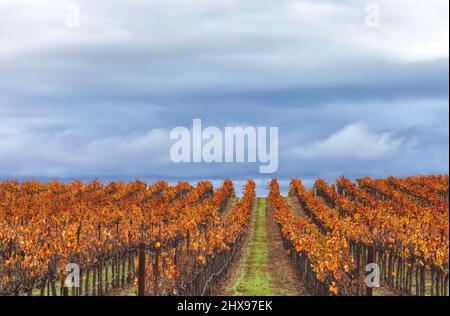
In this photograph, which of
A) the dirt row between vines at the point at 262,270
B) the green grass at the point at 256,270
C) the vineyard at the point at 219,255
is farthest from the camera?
the dirt row between vines at the point at 262,270

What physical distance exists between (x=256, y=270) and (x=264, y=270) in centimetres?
50

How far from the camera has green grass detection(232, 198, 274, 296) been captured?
28998mm

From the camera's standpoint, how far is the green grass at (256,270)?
29.0 m

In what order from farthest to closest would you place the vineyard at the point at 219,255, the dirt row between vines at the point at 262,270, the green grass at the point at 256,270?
1. the dirt row between vines at the point at 262,270
2. the green grass at the point at 256,270
3. the vineyard at the point at 219,255

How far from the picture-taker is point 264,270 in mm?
34969

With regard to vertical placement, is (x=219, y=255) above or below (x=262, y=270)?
above

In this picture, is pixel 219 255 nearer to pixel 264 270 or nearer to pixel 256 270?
pixel 256 270

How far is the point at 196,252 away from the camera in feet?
89.2

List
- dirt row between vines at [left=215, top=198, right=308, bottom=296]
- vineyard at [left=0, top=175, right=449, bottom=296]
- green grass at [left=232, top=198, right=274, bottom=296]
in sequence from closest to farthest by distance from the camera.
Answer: vineyard at [left=0, top=175, right=449, bottom=296], green grass at [left=232, top=198, right=274, bottom=296], dirt row between vines at [left=215, top=198, right=308, bottom=296]

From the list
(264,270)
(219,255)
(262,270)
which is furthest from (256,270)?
(219,255)

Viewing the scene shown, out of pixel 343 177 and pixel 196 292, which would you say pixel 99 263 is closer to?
→ pixel 196 292

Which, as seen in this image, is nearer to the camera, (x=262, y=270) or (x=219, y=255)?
(x=219, y=255)
